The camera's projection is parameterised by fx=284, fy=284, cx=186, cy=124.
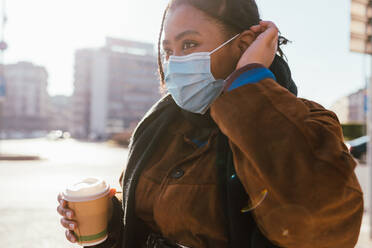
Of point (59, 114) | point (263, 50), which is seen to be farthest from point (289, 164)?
point (59, 114)

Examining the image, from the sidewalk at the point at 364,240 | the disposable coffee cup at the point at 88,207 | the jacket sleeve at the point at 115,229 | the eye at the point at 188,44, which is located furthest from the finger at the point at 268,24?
the sidewalk at the point at 364,240

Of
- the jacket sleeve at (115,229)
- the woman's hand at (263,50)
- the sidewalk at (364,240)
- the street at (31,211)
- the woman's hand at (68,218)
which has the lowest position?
the street at (31,211)

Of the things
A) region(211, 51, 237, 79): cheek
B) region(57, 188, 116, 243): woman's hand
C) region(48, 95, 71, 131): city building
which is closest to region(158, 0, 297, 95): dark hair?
region(211, 51, 237, 79): cheek

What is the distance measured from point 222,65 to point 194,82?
14 cm

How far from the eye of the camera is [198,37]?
118cm

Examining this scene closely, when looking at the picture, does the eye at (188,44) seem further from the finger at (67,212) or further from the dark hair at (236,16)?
the finger at (67,212)

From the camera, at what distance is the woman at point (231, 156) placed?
75 cm

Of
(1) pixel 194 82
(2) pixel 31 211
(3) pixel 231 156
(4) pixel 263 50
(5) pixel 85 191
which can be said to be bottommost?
(2) pixel 31 211

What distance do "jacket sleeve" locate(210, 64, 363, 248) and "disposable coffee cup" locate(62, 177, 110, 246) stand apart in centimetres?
63

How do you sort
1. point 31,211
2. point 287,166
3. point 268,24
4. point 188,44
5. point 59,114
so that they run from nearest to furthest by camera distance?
point 287,166 → point 268,24 → point 188,44 → point 31,211 → point 59,114

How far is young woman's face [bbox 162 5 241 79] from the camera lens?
1.17 metres

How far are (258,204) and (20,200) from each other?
233 inches

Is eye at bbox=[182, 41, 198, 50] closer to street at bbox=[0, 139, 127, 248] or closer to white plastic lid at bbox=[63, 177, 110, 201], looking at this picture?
white plastic lid at bbox=[63, 177, 110, 201]

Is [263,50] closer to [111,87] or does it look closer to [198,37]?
[198,37]
